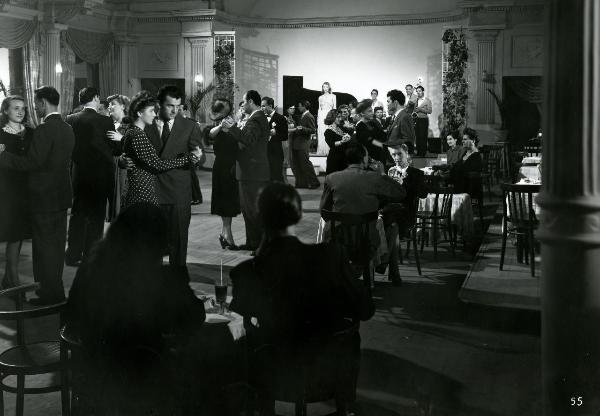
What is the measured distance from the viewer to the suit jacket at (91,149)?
660 cm

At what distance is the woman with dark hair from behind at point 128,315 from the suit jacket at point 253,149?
4.44m

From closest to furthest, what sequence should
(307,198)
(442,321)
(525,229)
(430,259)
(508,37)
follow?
(442,321)
(525,229)
(430,259)
(307,198)
(508,37)

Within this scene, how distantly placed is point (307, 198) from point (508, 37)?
7.00 m

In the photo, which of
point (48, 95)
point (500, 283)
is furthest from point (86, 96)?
point (500, 283)

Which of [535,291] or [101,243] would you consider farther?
[535,291]

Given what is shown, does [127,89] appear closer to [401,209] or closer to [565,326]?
[401,209]

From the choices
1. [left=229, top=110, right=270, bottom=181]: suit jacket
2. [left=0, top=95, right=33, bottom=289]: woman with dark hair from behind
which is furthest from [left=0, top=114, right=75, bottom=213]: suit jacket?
[left=229, top=110, right=270, bottom=181]: suit jacket

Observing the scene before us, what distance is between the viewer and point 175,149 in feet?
17.4

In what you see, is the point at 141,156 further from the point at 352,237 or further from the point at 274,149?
the point at 274,149

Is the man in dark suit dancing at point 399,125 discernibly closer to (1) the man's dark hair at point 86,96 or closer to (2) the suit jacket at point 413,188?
(2) the suit jacket at point 413,188

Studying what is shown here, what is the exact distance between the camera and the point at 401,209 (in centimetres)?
607

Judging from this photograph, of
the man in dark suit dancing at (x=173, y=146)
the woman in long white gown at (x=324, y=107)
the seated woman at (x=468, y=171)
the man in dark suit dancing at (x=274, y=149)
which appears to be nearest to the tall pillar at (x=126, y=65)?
the woman in long white gown at (x=324, y=107)

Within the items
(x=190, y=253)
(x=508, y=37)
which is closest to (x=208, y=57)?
(x=508, y=37)

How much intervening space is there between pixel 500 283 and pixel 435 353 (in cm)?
190
